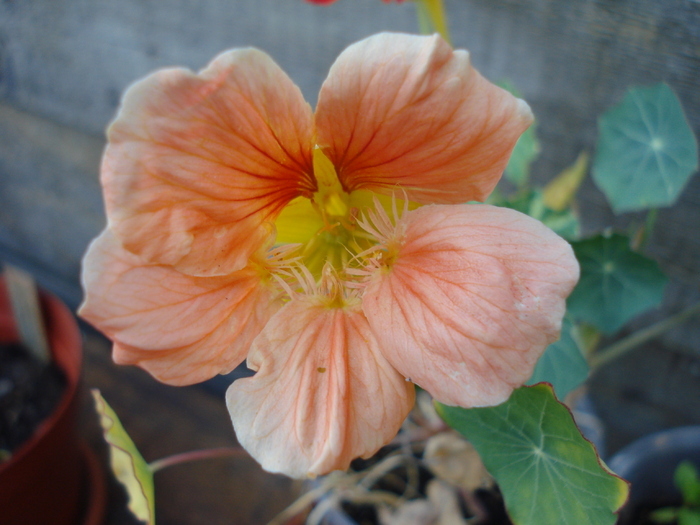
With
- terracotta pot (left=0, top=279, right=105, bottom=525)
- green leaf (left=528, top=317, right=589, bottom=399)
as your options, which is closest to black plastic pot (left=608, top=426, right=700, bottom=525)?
green leaf (left=528, top=317, right=589, bottom=399)

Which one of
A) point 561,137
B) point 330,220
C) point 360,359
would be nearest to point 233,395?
point 360,359

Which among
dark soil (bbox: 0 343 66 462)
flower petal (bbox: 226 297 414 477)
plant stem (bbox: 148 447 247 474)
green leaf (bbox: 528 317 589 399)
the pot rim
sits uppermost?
flower petal (bbox: 226 297 414 477)

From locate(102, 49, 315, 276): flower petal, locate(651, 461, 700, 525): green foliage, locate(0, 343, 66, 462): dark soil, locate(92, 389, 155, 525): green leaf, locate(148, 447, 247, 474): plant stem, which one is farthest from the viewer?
locate(0, 343, 66, 462): dark soil

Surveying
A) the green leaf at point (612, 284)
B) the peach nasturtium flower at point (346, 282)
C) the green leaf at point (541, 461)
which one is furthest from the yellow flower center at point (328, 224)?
the green leaf at point (612, 284)

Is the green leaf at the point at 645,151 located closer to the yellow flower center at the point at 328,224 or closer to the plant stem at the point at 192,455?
the yellow flower center at the point at 328,224

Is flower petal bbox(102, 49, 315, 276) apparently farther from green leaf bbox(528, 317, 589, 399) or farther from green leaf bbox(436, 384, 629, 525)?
green leaf bbox(528, 317, 589, 399)

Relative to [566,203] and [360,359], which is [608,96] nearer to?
[566,203]
